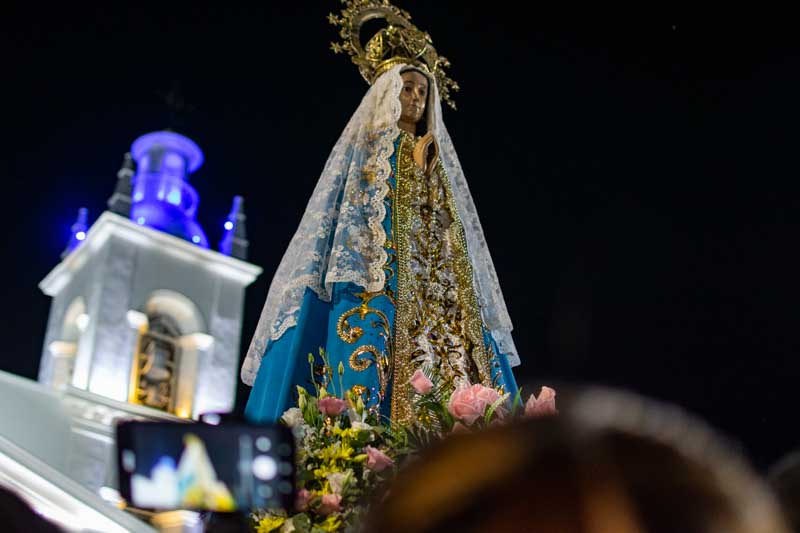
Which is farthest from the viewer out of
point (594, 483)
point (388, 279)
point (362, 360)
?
point (388, 279)

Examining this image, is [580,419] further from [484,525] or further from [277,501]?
[277,501]

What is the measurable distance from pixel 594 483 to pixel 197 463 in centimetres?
72

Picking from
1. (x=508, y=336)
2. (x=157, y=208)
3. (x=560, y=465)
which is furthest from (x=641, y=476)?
(x=157, y=208)

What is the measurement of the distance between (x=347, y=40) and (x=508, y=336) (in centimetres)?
203

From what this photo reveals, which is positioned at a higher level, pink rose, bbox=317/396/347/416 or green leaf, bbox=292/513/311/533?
pink rose, bbox=317/396/347/416

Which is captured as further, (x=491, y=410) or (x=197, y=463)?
(x=491, y=410)

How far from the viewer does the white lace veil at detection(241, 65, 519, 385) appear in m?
4.90

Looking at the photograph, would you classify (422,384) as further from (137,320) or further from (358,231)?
(137,320)

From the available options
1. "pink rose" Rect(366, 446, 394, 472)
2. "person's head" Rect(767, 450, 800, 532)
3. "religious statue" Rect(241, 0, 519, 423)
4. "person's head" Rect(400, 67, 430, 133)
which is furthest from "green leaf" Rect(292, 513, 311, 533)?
"person's head" Rect(400, 67, 430, 133)

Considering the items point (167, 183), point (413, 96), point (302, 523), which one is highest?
point (167, 183)

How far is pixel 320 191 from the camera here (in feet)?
17.7

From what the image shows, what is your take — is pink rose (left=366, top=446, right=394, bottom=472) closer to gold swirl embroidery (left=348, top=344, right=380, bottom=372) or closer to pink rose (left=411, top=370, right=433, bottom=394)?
pink rose (left=411, top=370, right=433, bottom=394)

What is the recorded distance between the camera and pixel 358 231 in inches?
200

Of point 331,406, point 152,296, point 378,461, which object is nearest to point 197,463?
point 378,461
